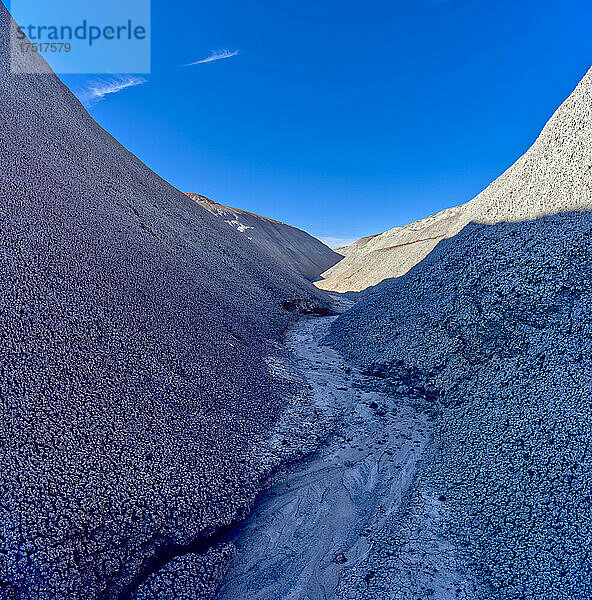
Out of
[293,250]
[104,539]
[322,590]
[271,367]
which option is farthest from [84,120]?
[293,250]

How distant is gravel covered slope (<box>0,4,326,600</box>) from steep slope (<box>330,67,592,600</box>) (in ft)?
5.87

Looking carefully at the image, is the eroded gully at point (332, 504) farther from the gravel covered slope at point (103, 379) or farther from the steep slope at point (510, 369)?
the gravel covered slope at point (103, 379)

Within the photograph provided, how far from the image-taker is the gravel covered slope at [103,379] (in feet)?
8.52

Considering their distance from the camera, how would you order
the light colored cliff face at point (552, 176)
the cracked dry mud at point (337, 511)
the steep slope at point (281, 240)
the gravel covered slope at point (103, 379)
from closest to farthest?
the gravel covered slope at point (103, 379), the cracked dry mud at point (337, 511), the light colored cliff face at point (552, 176), the steep slope at point (281, 240)

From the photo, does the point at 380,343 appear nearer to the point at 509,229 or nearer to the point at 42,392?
the point at 509,229

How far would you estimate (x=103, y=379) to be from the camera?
12.5 feet

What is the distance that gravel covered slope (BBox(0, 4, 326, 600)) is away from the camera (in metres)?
2.60

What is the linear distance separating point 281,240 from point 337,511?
3673 cm

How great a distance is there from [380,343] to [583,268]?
324 centimetres

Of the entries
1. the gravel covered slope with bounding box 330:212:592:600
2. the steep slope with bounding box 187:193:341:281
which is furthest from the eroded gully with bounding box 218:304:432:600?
the steep slope with bounding box 187:193:341:281

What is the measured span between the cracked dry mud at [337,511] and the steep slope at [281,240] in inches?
847

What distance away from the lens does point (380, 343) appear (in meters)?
6.64

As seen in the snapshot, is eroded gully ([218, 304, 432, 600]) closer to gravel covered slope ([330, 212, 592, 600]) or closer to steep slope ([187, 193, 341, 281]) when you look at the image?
gravel covered slope ([330, 212, 592, 600])

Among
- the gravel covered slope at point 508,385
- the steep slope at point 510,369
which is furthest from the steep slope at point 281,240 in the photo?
the gravel covered slope at point 508,385
